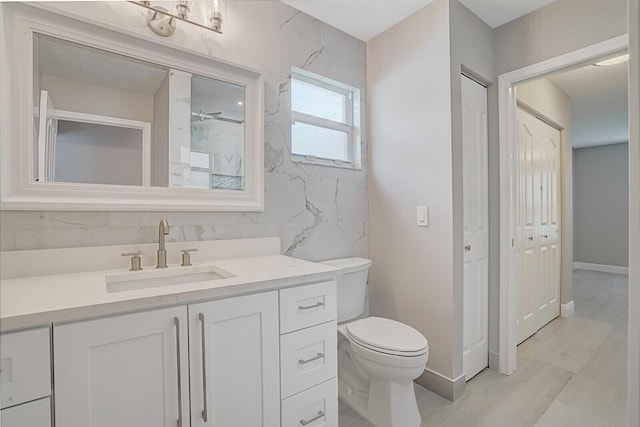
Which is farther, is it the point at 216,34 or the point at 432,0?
the point at 432,0

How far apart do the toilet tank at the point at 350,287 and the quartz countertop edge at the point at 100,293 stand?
0.50 m

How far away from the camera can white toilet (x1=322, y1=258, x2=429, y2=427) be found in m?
1.46

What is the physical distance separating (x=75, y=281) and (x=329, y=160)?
1.50 meters

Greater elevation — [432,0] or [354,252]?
[432,0]

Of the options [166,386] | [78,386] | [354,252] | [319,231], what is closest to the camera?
[78,386]

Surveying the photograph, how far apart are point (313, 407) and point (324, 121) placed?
1712 mm

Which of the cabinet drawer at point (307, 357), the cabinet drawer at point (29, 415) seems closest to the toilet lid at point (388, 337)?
the cabinet drawer at point (307, 357)

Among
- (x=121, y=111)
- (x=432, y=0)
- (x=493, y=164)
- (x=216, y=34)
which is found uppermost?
(x=432, y=0)

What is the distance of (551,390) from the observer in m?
1.86

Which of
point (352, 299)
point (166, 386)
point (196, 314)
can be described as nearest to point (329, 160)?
point (352, 299)

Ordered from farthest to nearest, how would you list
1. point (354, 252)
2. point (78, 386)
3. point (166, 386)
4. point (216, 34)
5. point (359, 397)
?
point (354, 252), point (359, 397), point (216, 34), point (166, 386), point (78, 386)

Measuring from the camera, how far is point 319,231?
200 cm

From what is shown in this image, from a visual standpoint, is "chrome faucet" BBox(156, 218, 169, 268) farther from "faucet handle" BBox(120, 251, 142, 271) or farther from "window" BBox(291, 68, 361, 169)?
"window" BBox(291, 68, 361, 169)

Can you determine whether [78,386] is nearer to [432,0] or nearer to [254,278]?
[254,278]
